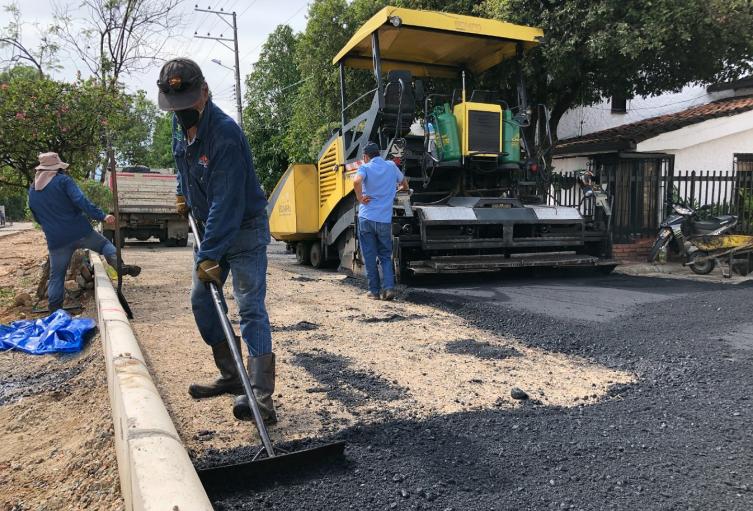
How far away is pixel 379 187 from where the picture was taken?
648 cm

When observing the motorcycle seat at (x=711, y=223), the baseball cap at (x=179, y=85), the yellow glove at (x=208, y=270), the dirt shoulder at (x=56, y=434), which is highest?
the baseball cap at (x=179, y=85)

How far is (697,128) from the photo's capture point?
1317 cm

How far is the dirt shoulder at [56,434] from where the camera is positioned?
8.26 ft

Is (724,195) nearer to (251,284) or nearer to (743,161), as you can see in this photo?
(743,161)

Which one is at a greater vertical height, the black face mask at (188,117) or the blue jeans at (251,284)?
the black face mask at (188,117)

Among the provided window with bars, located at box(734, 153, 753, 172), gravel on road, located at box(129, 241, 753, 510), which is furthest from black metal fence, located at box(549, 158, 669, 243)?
gravel on road, located at box(129, 241, 753, 510)

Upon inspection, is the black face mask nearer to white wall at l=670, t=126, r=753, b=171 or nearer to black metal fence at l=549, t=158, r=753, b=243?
black metal fence at l=549, t=158, r=753, b=243

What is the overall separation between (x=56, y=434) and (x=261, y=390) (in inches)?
49.6

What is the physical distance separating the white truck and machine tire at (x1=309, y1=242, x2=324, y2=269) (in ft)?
20.6

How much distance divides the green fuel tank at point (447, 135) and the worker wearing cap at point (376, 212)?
4.16 ft

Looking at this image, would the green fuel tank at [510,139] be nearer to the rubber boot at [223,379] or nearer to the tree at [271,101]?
the rubber boot at [223,379]

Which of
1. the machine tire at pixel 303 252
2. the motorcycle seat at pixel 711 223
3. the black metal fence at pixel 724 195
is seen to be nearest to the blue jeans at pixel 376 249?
the machine tire at pixel 303 252

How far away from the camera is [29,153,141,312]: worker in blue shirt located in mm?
5656

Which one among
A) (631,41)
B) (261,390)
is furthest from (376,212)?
(631,41)
